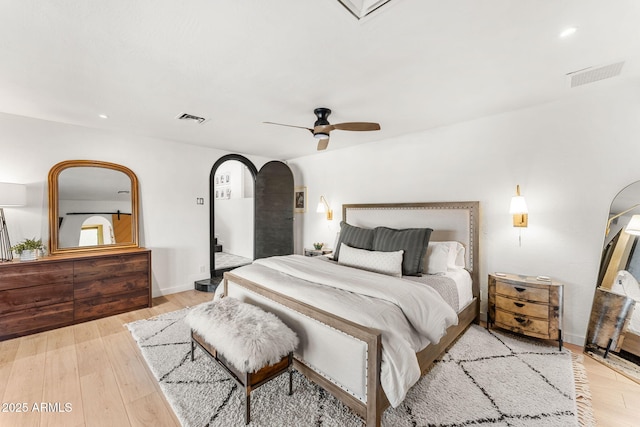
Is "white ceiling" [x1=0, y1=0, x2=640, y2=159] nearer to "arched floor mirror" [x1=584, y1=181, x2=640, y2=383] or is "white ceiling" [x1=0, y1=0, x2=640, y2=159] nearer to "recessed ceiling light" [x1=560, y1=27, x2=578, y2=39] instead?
"recessed ceiling light" [x1=560, y1=27, x2=578, y2=39]

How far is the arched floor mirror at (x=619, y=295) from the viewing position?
A: 7.07 ft

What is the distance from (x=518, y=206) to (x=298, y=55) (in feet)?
8.42

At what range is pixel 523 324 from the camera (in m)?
2.56

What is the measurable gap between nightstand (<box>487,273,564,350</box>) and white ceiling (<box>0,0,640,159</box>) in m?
1.81

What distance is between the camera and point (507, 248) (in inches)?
116

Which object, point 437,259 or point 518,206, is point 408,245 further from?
point 518,206

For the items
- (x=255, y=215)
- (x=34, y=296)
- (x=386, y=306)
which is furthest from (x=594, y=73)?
(x=34, y=296)

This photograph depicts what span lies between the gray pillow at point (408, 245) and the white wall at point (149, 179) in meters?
3.08

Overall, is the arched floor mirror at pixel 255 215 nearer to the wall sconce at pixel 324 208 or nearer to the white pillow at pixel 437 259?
the wall sconce at pixel 324 208

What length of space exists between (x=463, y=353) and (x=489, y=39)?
253cm

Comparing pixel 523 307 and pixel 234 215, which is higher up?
pixel 234 215

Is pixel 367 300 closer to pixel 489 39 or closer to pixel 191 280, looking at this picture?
pixel 489 39

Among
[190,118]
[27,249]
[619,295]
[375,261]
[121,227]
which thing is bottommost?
[619,295]

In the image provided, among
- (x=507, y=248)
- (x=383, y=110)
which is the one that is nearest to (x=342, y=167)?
(x=383, y=110)
